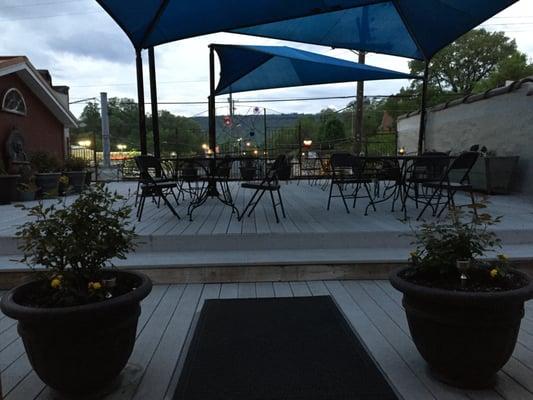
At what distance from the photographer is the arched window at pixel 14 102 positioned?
9.55 m

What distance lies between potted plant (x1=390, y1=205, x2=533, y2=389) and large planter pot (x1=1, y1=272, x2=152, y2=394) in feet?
3.77

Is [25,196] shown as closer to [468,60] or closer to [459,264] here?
[459,264]

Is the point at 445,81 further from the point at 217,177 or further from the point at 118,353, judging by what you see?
the point at 118,353

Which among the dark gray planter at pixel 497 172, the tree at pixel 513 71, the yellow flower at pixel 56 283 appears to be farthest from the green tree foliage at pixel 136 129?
the tree at pixel 513 71

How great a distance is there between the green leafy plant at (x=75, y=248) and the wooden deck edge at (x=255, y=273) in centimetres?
138

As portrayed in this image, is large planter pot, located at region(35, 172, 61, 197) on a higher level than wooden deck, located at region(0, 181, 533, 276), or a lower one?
higher

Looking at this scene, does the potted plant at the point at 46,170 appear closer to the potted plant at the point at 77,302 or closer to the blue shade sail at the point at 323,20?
the blue shade sail at the point at 323,20

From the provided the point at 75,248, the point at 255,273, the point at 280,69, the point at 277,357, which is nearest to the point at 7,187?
the point at 280,69

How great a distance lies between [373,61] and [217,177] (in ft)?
60.8

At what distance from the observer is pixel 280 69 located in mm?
7793

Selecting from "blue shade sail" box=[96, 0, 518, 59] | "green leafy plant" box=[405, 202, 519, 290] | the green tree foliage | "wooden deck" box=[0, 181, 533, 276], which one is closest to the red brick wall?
the green tree foliage

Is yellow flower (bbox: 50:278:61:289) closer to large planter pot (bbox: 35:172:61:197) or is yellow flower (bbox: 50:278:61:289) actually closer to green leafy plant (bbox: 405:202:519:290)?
green leafy plant (bbox: 405:202:519:290)

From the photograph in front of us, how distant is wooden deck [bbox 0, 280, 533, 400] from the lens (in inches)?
70.7

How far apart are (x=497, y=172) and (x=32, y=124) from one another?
10585mm
